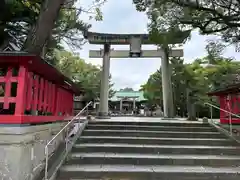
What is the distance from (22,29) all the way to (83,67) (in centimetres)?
1522

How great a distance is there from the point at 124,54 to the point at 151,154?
821 cm

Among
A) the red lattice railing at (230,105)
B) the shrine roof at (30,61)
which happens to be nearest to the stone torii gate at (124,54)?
the red lattice railing at (230,105)

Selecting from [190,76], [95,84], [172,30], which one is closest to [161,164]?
[172,30]

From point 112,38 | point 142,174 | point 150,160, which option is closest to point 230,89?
point 150,160

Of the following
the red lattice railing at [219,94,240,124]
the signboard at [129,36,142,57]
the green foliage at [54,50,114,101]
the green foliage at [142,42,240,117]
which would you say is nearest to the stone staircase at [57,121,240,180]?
the red lattice railing at [219,94,240,124]

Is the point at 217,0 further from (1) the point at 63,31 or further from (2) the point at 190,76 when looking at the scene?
(2) the point at 190,76

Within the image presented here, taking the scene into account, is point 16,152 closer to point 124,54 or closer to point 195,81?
point 124,54

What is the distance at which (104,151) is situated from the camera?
587cm

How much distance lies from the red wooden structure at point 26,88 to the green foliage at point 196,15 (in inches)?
142

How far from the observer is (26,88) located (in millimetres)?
4105

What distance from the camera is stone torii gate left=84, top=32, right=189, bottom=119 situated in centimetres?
1234

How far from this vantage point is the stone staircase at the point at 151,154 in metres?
4.79

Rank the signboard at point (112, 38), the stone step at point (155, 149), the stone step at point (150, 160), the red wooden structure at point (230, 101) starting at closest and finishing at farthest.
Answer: the stone step at point (150, 160), the stone step at point (155, 149), the red wooden structure at point (230, 101), the signboard at point (112, 38)

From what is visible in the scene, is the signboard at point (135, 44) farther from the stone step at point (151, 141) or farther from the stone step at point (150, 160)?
the stone step at point (150, 160)
